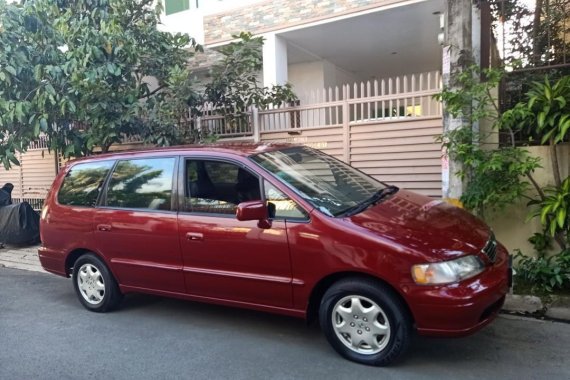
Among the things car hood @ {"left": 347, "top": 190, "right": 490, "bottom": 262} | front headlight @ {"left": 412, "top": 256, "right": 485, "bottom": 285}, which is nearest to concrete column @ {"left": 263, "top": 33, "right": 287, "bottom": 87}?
car hood @ {"left": 347, "top": 190, "right": 490, "bottom": 262}

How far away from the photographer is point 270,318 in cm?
491

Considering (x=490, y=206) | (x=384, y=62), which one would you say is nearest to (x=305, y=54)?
(x=384, y=62)

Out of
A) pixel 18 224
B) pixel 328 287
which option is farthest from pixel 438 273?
pixel 18 224

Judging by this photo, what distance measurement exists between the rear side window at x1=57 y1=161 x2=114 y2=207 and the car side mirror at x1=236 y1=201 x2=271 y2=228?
208 centimetres

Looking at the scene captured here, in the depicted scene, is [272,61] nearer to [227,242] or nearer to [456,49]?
[456,49]

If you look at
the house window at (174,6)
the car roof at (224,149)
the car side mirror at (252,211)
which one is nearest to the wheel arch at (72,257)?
the car roof at (224,149)

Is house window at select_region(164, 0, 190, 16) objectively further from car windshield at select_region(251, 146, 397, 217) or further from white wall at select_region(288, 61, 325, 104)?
car windshield at select_region(251, 146, 397, 217)

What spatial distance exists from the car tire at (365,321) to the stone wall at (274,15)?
6.38 meters

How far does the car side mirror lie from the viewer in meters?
3.96

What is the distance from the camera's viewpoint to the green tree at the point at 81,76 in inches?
281

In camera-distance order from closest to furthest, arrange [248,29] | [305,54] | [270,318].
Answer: [270,318]
[248,29]
[305,54]

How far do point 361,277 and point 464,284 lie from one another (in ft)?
2.38

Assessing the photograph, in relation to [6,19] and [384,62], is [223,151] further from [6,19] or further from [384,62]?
[384,62]

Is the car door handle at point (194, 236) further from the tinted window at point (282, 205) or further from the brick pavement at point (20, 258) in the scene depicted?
the brick pavement at point (20, 258)
